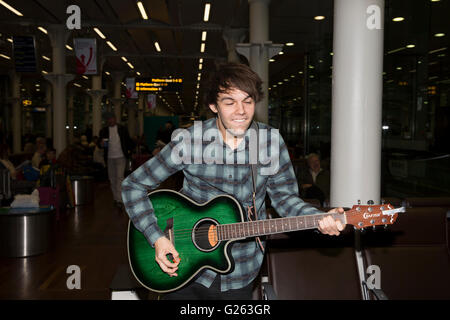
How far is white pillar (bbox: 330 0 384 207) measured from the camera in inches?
139

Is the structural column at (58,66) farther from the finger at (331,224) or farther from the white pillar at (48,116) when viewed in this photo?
the white pillar at (48,116)

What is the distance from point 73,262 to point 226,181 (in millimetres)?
4487

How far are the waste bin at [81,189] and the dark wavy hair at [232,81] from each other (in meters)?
9.34

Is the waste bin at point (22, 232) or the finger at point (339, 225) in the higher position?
the finger at point (339, 225)

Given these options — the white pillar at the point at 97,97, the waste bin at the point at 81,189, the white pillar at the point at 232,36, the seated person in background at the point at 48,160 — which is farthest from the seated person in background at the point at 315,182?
Answer: the white pillar at the point at 97,97

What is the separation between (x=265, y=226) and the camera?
2.11m

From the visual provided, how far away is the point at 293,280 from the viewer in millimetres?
2852

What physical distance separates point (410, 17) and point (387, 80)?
1230 mm

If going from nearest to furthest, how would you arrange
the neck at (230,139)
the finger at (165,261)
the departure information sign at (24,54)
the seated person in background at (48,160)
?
the finger at (165,261)
the neck at (230,139)
the seated person in background at (48,160)
the departure information sign at (24,54)

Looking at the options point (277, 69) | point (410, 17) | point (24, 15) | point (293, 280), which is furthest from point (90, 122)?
point (293, 280)

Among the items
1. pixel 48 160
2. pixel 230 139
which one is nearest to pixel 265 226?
pixel 230 139

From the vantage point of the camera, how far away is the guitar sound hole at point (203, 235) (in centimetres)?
208

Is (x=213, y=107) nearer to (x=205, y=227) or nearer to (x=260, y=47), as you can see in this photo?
(x=205, y=227)
